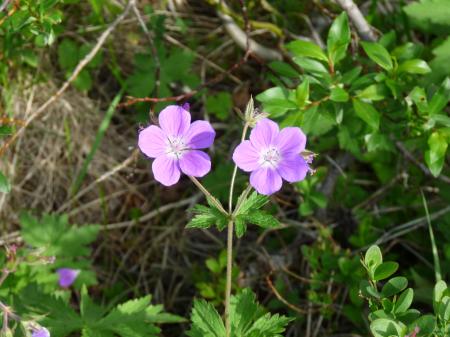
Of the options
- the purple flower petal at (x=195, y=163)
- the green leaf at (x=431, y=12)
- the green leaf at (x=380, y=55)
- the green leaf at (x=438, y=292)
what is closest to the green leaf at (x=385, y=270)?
the green leaf at (x=438, y=292)

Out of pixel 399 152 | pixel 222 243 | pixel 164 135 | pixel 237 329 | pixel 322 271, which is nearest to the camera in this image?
pixel 164 135

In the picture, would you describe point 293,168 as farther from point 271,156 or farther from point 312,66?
point 312,66

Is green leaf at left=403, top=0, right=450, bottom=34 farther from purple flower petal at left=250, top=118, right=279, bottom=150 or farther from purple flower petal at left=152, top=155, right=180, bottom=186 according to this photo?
purple flower petal at left=152, top=155, right=180, bottom=186

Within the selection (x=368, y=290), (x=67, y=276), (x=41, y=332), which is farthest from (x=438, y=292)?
(x=67, y=276)

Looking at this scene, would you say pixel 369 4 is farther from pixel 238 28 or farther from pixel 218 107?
pixel 218 107

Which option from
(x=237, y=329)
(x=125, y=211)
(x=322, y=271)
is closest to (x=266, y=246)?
(x=322, y=271)
